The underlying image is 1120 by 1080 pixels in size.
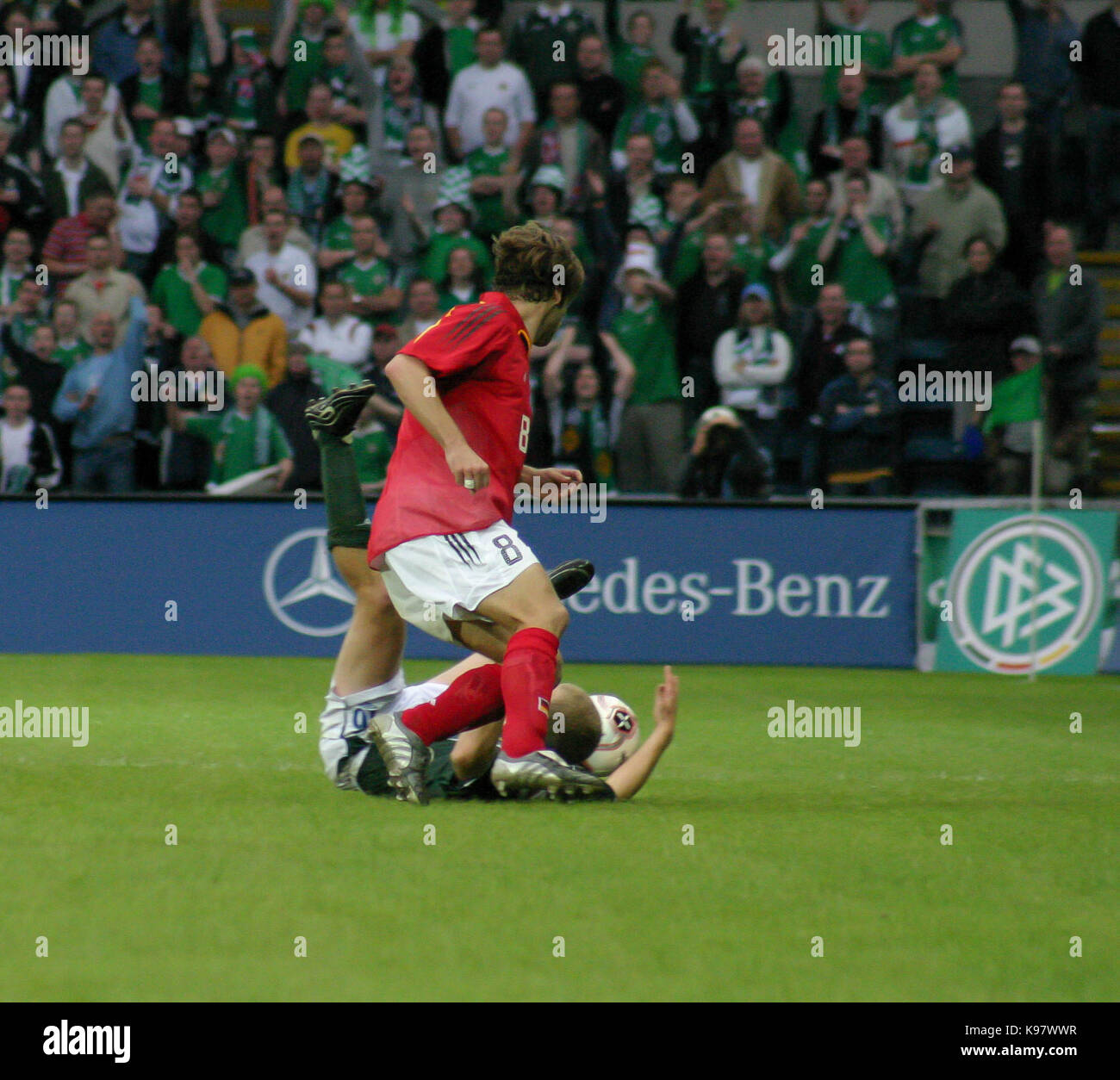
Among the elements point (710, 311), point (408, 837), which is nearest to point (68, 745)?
point (408, 837)

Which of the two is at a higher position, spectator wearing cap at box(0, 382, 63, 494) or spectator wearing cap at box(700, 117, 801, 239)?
spectator wearing cap at box(700, 117, 801, 239)

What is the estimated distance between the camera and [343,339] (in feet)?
47.1

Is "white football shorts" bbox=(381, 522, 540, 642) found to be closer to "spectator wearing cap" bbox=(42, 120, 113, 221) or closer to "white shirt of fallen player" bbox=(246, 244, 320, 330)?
"white shirt of fallen player" bbox=(246, 244, 320, 330)

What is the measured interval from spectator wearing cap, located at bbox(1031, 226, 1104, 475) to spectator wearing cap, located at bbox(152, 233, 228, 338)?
6778 millimetres

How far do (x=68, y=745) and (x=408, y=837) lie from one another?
297cm

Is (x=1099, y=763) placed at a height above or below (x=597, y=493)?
below

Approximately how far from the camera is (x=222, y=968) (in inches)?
159

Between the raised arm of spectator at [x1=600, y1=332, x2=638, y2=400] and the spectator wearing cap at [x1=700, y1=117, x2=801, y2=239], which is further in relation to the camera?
the spectator wearing cap at [x1=700, y1=117, x2=801, y2=239]

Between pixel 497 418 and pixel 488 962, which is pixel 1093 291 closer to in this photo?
pixel 497 418

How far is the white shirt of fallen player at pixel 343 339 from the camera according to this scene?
14297mm

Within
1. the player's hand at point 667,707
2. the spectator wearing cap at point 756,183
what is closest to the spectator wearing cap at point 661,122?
the spectator wearing cap at point 756,183

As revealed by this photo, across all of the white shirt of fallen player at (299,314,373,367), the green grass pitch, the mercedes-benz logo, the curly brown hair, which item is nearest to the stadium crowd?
the white shirt of fallen player at (299,314,373,367)

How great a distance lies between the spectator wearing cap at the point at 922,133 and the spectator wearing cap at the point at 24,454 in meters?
7.45

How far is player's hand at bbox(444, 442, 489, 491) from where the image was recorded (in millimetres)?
5926
